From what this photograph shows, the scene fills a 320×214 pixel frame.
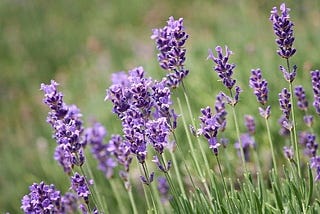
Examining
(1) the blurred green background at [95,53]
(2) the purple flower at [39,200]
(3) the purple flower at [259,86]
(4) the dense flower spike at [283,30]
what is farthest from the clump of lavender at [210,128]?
(1) the blurred green background at [95,53]

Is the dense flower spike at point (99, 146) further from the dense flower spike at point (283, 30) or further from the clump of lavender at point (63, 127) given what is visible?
the dense flower spike at point (283, 30)

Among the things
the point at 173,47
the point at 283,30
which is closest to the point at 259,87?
the point at 283,30

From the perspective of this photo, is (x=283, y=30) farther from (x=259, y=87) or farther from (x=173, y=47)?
(x=173, y=47)

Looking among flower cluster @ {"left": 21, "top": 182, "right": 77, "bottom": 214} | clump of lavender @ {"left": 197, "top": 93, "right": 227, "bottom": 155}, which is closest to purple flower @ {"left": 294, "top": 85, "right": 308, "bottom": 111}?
clump of lavender @ {"left": 197, "top": 93, "right": 227, "bottom": 155}

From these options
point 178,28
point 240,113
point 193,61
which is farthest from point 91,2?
point 178,28

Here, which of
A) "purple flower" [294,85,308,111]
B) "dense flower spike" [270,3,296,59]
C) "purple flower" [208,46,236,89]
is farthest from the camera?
"purple flower" [294,85,308,111]

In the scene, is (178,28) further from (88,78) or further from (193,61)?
(88,78)

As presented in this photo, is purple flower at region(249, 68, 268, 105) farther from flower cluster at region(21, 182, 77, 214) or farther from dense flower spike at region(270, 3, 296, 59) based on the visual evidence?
flower cluster at region(21, 182, 77, 214)
